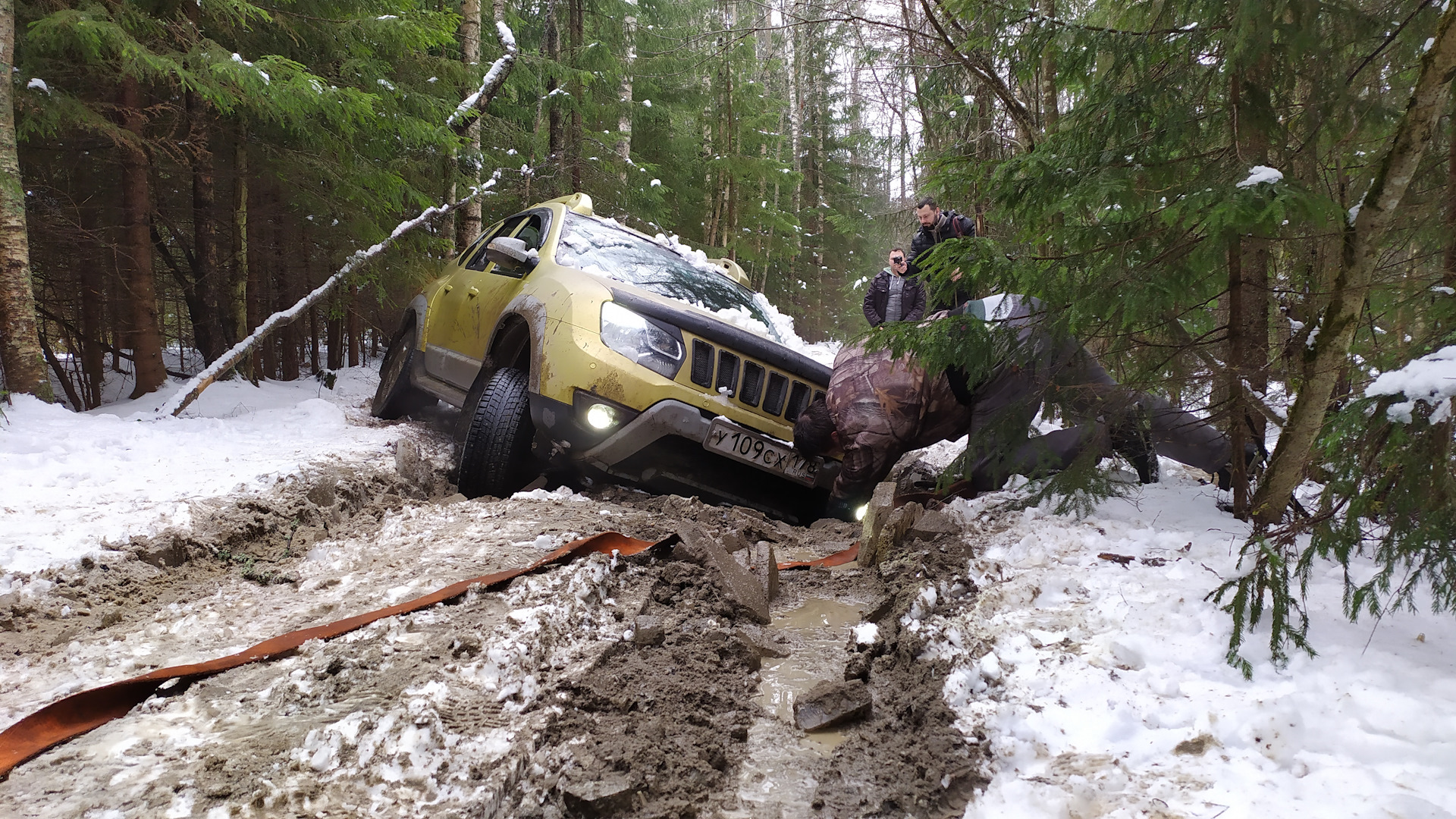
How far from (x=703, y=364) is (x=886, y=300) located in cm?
288

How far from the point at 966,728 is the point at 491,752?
1.32m

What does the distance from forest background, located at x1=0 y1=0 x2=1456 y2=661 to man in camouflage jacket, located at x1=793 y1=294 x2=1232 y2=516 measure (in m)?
0.21

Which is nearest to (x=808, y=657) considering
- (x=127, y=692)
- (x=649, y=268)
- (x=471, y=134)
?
(x=127, y=692)

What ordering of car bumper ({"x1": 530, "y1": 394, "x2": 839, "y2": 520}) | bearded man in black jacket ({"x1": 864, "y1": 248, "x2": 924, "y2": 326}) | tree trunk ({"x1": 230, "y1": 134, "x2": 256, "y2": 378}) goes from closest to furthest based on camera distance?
1. car bumper ({"x1": 530, "y1": 394, "x2": 839, "y2": 520})
2. bearded man in black jacket ({"x1": 864, "y1": 248, "x2": 924, "y2": 326})
3. tree trunk ({"x1": 230, "y1": 134, "x2": 256, "y2": 378})

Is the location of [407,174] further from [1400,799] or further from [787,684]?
[1400,799]

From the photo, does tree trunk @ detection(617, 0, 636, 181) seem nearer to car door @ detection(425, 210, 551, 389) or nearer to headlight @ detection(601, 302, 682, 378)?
car door @ detection(425, 210, 551, 389)

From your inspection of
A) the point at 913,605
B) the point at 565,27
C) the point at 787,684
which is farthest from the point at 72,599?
the point at 565,27

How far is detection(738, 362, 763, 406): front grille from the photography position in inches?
179

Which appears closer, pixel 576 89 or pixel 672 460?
pixel 672 460

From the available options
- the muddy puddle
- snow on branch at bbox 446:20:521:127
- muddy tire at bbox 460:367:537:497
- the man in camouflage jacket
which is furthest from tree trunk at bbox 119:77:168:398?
the muddy puddle

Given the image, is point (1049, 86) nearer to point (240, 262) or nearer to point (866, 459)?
point (866, 459)

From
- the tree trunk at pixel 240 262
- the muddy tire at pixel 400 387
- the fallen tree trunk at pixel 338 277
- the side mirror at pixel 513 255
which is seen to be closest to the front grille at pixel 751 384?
the side mirror at pixel 513 255

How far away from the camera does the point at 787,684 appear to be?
2688 mm

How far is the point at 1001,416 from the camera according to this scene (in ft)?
12.5
